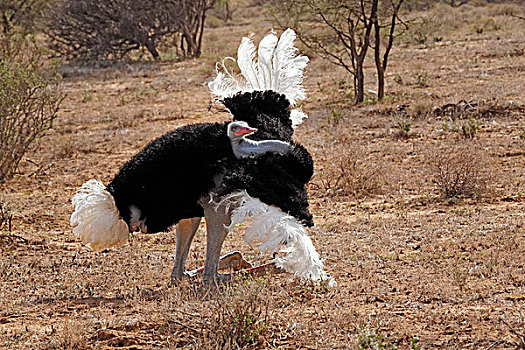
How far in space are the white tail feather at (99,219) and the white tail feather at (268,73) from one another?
1396 mm

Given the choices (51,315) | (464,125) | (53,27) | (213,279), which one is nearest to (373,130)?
(464,125)

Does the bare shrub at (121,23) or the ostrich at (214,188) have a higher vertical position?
the ostrich at (214,188)

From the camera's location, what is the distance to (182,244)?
19.2 feet

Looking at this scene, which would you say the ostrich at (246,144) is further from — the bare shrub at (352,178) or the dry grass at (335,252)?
the bare shrub at (352,178)

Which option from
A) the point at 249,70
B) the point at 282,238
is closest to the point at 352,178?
the point at 249,70

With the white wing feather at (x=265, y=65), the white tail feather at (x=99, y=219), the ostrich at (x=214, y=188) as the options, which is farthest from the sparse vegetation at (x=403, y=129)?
the white tail feather at (x=99, y=219)

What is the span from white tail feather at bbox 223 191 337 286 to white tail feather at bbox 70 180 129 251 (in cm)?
110

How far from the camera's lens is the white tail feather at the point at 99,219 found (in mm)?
5516

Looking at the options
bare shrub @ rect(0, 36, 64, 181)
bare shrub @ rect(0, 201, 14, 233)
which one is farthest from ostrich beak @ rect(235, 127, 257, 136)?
bare shrub @ rect(0, 36, 64, 181)

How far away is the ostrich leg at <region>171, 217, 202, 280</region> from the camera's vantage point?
582 cm

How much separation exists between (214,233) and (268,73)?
1536 millimetres

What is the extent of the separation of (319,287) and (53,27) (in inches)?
856

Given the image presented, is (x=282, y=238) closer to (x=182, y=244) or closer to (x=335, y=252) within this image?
(x=182, y=244)

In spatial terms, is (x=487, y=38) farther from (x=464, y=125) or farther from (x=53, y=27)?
(x=53, y=27)
